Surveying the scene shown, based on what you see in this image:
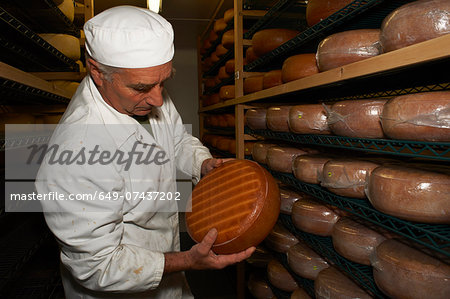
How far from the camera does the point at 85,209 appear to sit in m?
0.97

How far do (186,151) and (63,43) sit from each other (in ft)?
5.34

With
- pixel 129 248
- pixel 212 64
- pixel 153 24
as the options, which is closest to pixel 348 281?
pixel 129 248

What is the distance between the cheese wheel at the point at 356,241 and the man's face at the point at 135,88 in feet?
2.90

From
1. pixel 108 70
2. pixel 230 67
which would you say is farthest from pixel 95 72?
pixel 230 67

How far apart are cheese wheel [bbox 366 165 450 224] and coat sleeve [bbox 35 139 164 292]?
2.50 feet

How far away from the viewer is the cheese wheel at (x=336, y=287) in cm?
127

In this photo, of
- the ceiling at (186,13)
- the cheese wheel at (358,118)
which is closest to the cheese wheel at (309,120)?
the cheese wheel at (358,118)

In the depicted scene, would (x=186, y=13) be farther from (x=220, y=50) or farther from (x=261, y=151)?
(x=261, y=151)

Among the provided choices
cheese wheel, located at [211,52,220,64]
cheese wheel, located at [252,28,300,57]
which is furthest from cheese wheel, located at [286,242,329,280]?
cheese wheel, located at [211,52,220,64]

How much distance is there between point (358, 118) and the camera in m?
1.20

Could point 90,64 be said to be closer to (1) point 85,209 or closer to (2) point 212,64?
(1) point 85,209

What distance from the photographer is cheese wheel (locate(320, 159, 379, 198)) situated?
1.23 meters

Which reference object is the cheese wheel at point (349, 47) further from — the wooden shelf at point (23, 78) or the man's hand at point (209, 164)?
the wooden shelf at point (23, 78)

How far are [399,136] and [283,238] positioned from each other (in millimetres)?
1084
